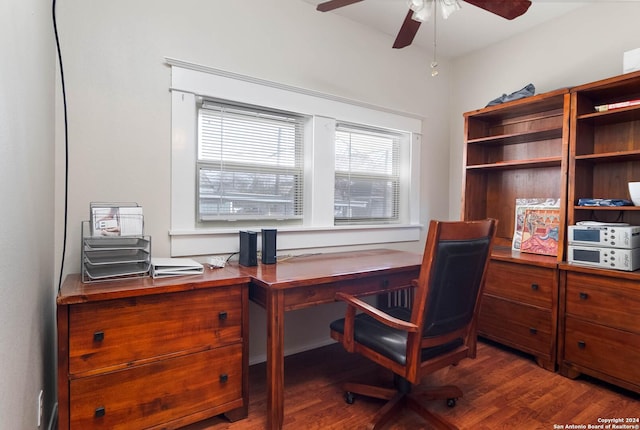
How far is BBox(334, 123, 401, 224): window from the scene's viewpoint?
2789 millimetres

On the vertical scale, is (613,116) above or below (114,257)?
above

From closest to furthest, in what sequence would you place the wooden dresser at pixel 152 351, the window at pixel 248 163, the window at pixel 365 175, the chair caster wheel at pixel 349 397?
the wooden dresser at pixel 152 351 < the chair caster wheel at pixel 349 397 < the window at pixel 248 163 < the window at pixel 365 175

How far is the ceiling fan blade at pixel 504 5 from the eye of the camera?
165 centimetres

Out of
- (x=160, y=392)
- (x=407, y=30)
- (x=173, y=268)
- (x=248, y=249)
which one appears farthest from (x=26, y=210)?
(x=407, y=30)

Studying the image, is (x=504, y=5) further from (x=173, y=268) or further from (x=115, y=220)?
(x=115, y=220)

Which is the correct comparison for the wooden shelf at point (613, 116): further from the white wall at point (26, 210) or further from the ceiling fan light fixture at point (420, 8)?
the white wall at point (26, 210)

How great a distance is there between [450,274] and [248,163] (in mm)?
1529

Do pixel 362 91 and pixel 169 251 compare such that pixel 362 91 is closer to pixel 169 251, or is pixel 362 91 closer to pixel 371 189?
pixel 371 189

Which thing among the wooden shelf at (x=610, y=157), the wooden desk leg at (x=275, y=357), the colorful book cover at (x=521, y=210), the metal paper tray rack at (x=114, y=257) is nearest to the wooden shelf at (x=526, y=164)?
the wooden shelf at (x=610, y=157)

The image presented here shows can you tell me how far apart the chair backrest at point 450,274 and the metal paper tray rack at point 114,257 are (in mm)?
1334

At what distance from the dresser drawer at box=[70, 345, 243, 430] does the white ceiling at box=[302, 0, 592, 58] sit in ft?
8.22

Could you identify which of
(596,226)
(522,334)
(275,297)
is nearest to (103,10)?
(275,297)

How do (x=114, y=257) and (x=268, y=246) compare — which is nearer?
(x=114, y=257)

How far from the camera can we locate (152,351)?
149 centimetres
